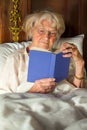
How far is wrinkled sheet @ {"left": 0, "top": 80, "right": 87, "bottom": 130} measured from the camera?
3.45 feet

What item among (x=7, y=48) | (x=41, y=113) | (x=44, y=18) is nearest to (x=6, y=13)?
(x=7, y=48)

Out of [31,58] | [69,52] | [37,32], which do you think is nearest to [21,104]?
[31,58]

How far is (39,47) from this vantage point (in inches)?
70.1

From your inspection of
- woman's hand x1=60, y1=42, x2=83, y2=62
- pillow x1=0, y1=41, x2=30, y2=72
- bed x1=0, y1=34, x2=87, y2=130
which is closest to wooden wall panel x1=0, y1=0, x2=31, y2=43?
pillow x1=0, y1=41, x2=30, y2=72

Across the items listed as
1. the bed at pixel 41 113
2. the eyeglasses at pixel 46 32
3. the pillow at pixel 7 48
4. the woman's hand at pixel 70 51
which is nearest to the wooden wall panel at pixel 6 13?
the pillow at pixel 7 48

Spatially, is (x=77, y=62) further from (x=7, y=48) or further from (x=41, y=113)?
(x=41, y=113)

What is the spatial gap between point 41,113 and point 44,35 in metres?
0.70

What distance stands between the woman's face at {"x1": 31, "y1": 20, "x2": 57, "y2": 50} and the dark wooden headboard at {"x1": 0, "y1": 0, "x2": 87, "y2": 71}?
1.44 feet

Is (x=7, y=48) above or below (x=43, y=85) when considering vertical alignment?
above

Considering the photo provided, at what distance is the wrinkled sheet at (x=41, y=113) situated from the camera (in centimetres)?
105

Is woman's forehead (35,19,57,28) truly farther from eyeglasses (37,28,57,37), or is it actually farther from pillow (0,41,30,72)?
pillow (0,41,30,72)

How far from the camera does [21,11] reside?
2.24 meters

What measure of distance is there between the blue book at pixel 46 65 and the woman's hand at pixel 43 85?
0.03m

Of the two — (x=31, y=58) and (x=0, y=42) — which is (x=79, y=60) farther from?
(x=0, y=42)
